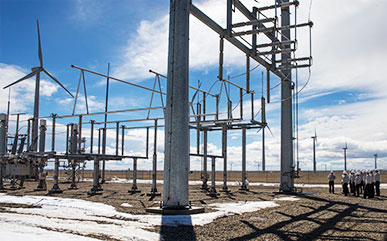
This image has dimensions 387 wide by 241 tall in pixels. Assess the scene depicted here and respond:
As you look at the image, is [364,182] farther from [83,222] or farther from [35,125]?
[35,125]

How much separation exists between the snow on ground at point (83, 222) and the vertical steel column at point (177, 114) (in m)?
1.16

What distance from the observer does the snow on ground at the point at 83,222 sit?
8.55 m

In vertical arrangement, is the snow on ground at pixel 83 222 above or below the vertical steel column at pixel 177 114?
below

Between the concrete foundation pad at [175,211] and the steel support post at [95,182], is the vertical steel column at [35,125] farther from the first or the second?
the concrete foundation pad at [175,211]

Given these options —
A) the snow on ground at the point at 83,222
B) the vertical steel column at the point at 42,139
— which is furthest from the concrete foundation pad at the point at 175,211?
the vertical steel column at the point at 42,139

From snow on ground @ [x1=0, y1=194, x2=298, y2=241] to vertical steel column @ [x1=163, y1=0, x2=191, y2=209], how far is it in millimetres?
1158

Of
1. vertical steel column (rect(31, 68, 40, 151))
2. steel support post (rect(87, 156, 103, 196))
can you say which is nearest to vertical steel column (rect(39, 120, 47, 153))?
vertical steel column (rect(31, 68, 40, 151))

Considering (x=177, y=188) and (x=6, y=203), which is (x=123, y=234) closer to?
(x=177, y=188)

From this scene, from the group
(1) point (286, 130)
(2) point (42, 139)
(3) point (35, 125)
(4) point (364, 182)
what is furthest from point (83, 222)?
(4) point (364, 182)

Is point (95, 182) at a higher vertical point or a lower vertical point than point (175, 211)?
higher

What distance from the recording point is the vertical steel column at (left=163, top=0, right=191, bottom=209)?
505 inches

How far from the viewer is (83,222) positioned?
1049 centimetres

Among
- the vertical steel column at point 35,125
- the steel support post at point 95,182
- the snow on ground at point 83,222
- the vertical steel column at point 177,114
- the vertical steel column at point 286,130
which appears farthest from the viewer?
the vertical steel column at point 286,130

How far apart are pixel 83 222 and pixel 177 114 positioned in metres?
4.49
